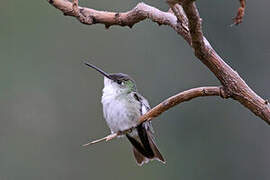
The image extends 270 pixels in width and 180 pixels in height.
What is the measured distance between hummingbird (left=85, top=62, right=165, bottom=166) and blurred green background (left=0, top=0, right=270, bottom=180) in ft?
11.9

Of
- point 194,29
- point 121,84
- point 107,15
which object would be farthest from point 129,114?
point 194,29

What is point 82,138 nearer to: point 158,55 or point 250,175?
point 158,55

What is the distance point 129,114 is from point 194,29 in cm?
165

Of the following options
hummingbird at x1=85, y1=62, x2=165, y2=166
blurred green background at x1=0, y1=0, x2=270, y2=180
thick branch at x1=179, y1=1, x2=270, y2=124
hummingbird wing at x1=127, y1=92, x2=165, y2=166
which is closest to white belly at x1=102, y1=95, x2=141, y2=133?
hummingbird at x1=85, y1=62, x2=165, y2=166

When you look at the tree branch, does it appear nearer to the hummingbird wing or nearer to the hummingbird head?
the hummingbird wing

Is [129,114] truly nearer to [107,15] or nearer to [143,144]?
[143,144]

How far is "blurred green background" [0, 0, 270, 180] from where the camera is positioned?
704 centimetres

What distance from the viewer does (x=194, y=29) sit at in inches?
59.6

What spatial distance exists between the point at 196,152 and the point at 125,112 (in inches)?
164

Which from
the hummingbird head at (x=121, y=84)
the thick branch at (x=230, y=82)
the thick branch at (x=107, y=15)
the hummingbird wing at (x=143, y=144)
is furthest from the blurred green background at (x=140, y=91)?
the thick branch at (x=230, y=82)

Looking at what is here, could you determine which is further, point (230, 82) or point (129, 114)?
point (129, 114)

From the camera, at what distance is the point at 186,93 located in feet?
5.57

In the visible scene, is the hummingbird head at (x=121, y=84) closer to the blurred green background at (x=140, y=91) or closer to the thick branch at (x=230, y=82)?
the thick branch at (x=230, y=82)

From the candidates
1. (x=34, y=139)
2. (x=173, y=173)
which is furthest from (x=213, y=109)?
(x=34, y=139)
